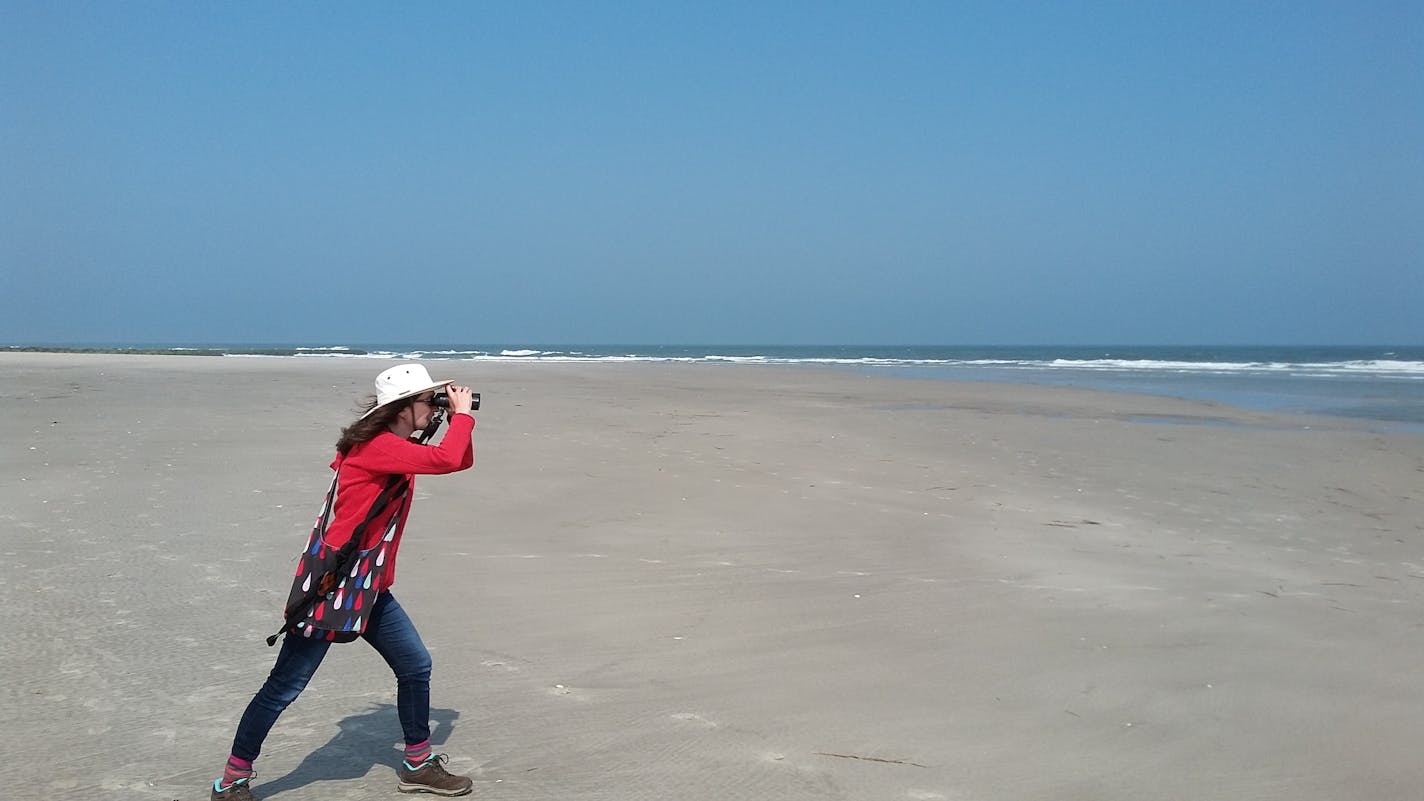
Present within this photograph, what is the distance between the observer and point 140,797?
3.38 m

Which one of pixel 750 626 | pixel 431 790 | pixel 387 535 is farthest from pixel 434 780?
pixel 750 626

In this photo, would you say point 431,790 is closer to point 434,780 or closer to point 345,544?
point 434,780

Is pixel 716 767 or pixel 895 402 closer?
pixel 716 767

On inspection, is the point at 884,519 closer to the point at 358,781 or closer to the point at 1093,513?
the point at 1093,513

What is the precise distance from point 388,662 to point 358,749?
1.76ft

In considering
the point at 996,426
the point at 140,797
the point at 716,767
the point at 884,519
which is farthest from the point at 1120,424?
the point at 140,797

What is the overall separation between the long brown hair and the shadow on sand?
1152 mm

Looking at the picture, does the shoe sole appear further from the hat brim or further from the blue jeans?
the hat brim

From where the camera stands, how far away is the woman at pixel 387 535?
3.34m

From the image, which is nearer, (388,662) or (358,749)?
(388,662)

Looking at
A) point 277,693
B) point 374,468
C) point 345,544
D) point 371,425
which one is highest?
point 371,425

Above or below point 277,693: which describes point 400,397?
above

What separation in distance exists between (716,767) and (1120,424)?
48.9ft

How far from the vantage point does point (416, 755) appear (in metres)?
3.49
